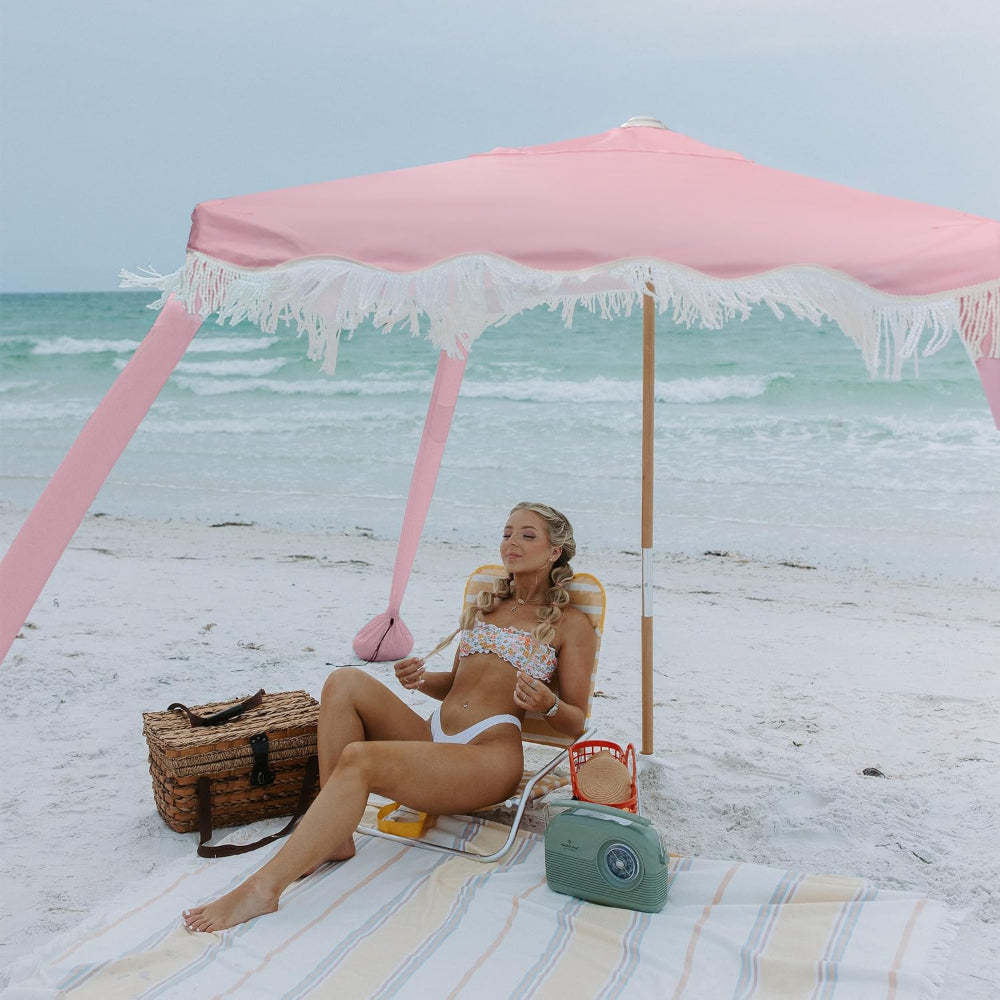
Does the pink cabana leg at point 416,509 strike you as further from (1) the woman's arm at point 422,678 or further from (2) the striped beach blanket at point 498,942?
(2) the striped beach blanket at point 498,942

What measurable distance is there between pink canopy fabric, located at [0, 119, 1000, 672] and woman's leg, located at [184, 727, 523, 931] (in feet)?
2.92

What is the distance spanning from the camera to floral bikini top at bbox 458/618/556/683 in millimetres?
3217

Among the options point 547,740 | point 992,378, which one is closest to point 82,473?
point 547,740

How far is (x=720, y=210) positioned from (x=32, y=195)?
33.6m

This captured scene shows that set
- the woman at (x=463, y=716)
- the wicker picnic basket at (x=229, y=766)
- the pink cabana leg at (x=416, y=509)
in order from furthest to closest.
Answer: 1. the pink cabana leg at (x=416, y=509)
2. the wicker picnic basket at (x=229, y=766)
3. the woman at (x=463, y=716)

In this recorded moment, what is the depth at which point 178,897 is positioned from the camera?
2.80 metres

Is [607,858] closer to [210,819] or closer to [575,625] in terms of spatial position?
[575,625]

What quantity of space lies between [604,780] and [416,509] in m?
2.10

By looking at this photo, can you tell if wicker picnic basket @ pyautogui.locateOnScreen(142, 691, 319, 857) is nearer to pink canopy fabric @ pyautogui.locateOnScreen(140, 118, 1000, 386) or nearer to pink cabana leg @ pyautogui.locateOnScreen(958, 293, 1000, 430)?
pink canopy fabric @ pyautogui.locateOnScreen(140, 118, 1000, 386)

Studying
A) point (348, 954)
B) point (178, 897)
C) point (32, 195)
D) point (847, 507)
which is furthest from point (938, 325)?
point (32, 195)

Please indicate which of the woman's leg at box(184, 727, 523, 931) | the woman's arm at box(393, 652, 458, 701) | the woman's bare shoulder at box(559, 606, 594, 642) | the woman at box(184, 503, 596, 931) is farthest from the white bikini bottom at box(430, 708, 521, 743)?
the woman's bare shoulder at box(559, 606, 594, 642)

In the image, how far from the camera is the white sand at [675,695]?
3127 millimetres

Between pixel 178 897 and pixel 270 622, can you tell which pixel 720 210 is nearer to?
pixel 178 897

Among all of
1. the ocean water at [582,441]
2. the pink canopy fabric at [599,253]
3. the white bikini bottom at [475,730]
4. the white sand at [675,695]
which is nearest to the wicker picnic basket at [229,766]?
the white sand at [675,695]
